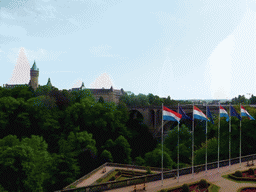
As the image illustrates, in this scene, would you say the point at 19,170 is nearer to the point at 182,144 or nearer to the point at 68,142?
the point at 68,142

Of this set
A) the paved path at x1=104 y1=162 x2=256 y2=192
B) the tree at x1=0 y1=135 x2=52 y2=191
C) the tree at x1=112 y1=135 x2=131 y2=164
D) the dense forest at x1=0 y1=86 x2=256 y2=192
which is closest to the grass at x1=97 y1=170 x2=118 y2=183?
the dense forest at x1=0 y1=86 x2=256 y2=192

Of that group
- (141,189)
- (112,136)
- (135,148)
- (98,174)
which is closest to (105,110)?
(112,136)

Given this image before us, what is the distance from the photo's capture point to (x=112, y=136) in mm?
54250

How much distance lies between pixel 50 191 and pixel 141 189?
19.9m

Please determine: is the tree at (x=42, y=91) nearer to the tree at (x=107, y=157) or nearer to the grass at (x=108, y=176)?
the tree at (x=107, y=157)

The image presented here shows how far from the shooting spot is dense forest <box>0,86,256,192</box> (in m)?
26.0

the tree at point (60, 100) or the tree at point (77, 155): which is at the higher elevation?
the tree at point (60, 100)

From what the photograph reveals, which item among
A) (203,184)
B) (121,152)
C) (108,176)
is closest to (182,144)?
(121,152)

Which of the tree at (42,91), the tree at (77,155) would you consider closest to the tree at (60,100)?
the tree at (42,91)

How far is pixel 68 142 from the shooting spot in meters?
40.4

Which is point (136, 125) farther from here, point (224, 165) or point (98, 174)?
point (224, 165)

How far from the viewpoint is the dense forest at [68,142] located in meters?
26.0

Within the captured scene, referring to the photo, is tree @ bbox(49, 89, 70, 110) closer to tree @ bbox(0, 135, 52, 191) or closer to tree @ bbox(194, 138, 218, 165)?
tree @ bbox(0, 135, 52, 191)

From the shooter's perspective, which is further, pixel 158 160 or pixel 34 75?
pixel 34 75
